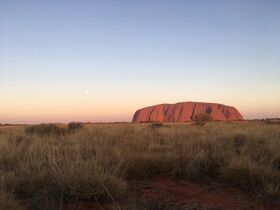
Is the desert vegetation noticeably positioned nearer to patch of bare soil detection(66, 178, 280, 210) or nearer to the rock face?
patch of bare soil detection(66, 178, 280, 210)

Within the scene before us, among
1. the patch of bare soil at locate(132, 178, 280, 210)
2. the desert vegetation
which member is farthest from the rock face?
the patch of bare soil at locate(132, 178, 280, 210)

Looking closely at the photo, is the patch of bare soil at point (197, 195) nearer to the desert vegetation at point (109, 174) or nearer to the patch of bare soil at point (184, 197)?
the patch of bare soil at point (184, 197)

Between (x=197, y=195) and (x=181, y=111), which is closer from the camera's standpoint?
(x=197, y=195)

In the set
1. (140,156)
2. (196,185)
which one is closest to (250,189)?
(196,185)

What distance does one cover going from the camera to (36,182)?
22.1 ft

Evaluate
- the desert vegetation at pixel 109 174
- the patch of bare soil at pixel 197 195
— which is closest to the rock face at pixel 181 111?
the desert vegetation at pixel 109 174

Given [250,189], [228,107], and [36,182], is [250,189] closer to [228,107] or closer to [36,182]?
[36,182]

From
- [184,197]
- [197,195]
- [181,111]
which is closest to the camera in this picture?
[184,197]

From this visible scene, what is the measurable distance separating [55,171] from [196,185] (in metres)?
2.88

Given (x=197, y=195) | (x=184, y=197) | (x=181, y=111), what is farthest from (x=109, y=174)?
(x=181, y=111)

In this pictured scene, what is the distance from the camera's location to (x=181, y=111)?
14675 cm

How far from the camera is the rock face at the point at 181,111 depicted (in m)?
143

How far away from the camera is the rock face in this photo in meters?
143

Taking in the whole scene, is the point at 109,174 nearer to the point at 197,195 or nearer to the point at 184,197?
the point at 184,197
